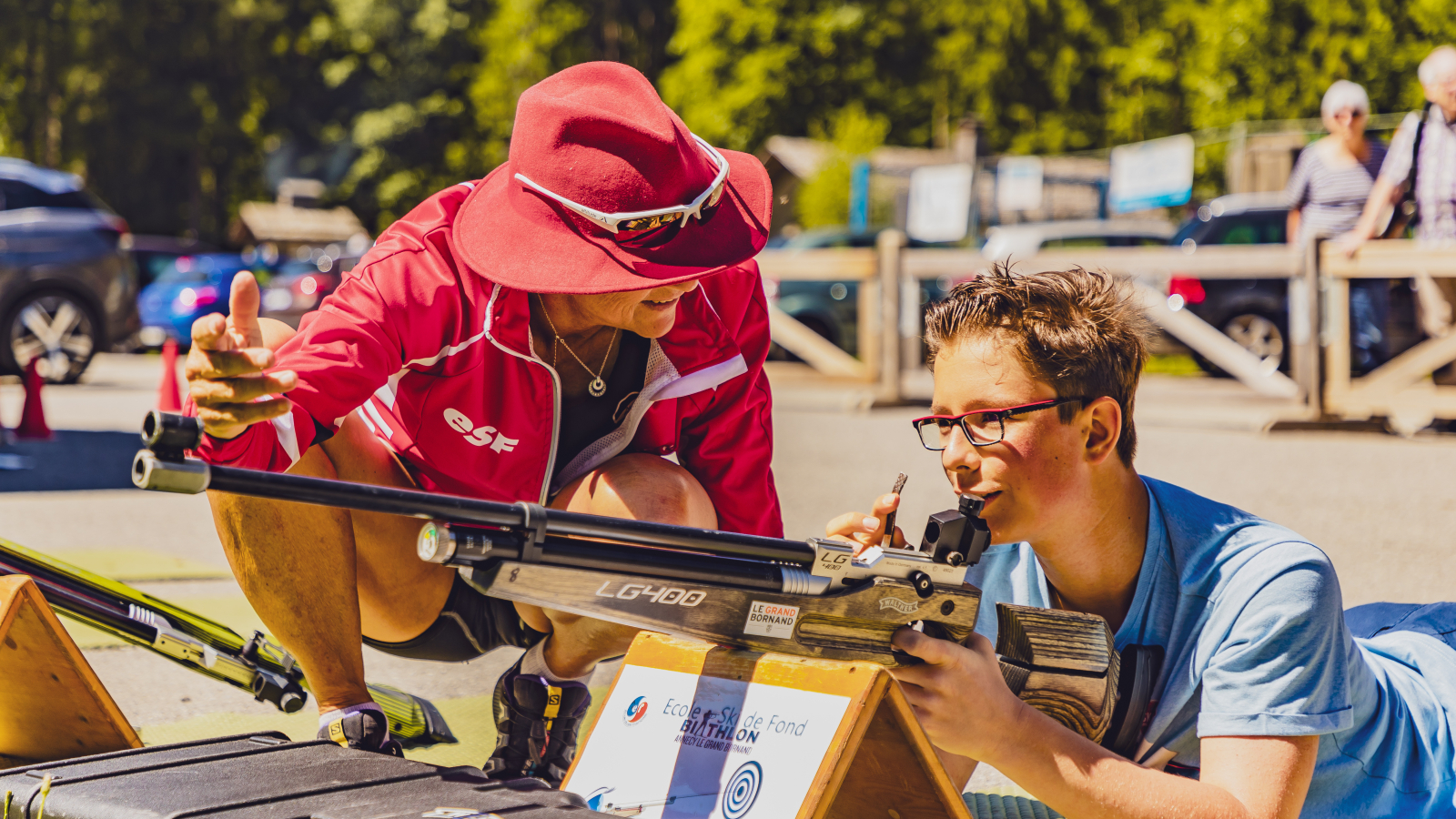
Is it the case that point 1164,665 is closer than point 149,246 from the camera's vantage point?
Yes

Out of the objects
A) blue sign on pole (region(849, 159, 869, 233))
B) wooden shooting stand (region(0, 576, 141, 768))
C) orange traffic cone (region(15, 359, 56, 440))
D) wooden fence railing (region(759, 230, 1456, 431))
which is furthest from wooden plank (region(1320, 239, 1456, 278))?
blue sign on pole (region(849, 159, 869, 233))

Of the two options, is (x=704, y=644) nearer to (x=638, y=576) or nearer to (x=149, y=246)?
(x=638, y=576)

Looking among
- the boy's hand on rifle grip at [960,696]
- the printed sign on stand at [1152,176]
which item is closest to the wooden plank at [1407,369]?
the boy's hand on rifle grip at [960,696]

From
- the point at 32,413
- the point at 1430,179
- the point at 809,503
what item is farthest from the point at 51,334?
the point at 1430,179

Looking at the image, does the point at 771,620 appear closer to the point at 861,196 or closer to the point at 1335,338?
the point at 1335,338

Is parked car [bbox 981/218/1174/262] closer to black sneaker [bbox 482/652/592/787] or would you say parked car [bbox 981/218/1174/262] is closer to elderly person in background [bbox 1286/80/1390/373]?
elderly person in background [bbox 1286/80/1390/373]

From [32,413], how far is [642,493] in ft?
25.6

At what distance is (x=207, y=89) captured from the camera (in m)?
40.3

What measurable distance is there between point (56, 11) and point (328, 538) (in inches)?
1522

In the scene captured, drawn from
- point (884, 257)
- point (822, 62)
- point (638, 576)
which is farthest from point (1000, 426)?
point (822, 62)

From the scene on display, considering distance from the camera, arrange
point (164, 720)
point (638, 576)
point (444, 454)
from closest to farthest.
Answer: point (638, 576), point (444, 454), point (164, 720)

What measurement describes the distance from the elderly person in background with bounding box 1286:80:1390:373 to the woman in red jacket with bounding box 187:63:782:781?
24.3ft

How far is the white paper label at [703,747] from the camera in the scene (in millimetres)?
1721

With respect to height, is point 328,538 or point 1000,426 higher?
point 1000,426
